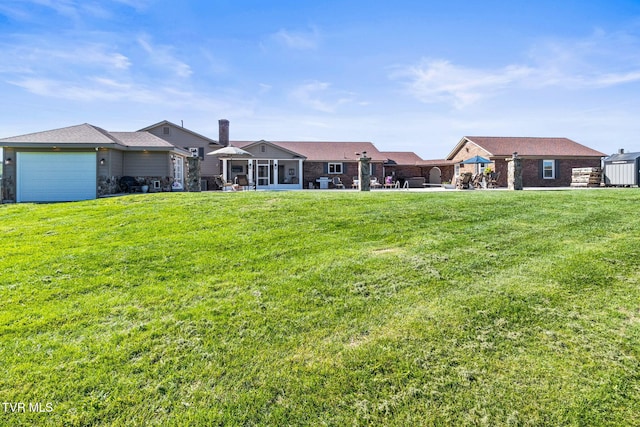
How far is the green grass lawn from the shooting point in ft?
8.38

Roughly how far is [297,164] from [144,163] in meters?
11.2

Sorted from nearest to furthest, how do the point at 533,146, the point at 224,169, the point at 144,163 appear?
1. the point at 144,163
2. the point at 224,169
3. the point at 533,146

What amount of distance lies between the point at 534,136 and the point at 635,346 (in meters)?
30.8

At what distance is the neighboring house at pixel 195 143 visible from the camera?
2588 cm

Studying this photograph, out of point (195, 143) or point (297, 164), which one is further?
point (297, 164)

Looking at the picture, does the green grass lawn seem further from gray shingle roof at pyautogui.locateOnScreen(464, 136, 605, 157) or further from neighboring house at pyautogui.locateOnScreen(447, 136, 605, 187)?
gray shingle roof at pyautogui.locateOnScreen(464, 136, 605, 157)

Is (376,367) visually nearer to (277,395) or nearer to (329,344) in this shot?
(329,344)

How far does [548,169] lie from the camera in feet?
88.4

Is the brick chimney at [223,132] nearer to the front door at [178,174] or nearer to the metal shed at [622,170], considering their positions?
the front door at [178,174]

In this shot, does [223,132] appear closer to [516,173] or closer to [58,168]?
[58,168]

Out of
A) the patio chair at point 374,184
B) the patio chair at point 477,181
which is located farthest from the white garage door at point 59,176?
the patio chair at point 477,181

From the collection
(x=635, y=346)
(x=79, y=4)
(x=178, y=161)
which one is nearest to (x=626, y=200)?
(x=635, y=346)

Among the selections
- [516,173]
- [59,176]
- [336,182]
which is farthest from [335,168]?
[59,176]

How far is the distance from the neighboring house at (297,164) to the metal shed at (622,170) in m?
14.6
